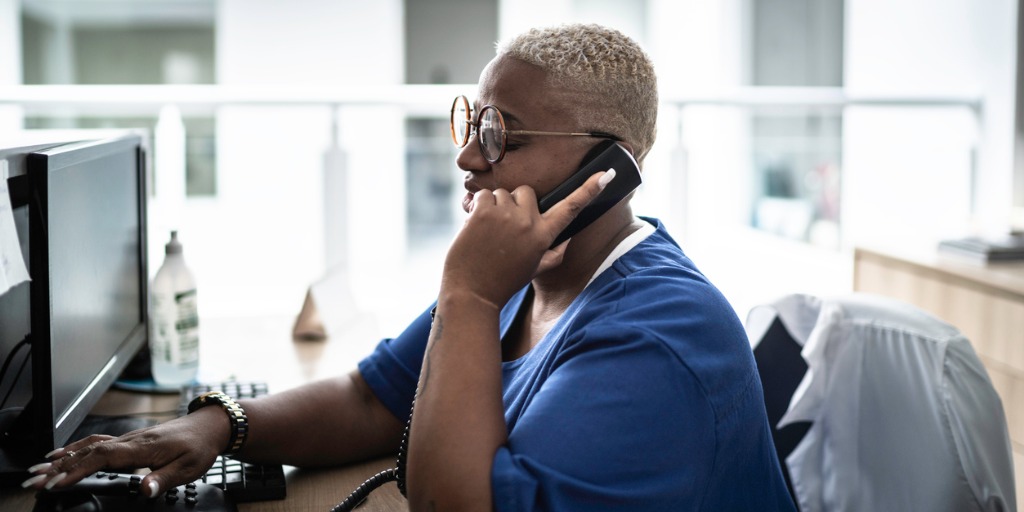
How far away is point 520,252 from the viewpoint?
949 millimetres

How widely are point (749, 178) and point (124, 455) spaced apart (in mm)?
7166

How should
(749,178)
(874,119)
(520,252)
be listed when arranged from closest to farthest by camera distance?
(520,252)
(874,119)
(749,178)

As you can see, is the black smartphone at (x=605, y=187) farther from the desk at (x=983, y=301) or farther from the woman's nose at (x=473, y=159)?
the desk at (x=983, y=301)

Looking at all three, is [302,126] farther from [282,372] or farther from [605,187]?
[605,187]

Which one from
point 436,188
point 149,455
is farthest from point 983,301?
point 436,188

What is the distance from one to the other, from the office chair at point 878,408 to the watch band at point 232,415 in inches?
29.1

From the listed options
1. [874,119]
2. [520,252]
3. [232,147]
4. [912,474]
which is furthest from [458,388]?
[232,147]

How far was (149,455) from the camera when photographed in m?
1.05

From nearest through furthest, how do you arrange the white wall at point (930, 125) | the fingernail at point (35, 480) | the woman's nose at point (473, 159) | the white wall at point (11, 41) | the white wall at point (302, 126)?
the fingernail at point (35, 480), the woman's nose at point (473, 159), the white wall at point (930, 125), the white wall at point (302, 126), the white wall at point (11, 41)

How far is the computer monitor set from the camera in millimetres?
1035

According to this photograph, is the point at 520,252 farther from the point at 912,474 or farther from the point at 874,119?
the point at 874,119

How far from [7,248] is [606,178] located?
631 millimetres

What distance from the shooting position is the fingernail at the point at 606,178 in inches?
40.2

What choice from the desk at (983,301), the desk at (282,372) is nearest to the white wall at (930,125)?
the desk at (983,301)
